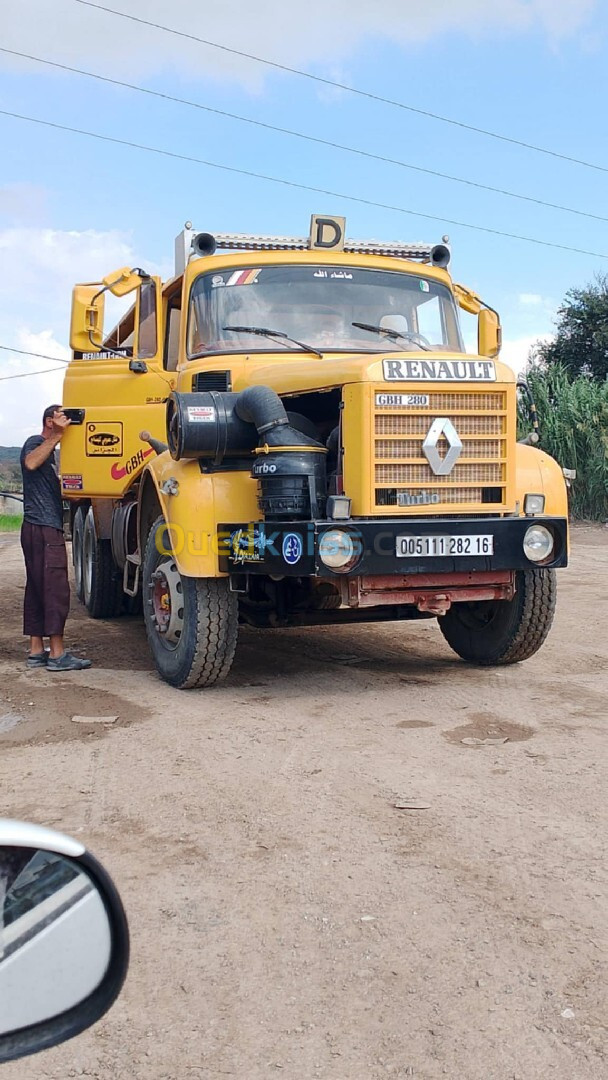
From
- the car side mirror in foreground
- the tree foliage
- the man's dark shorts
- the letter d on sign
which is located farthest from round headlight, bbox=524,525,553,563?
the tree foliage

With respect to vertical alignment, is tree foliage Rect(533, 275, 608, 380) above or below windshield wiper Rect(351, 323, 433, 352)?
above

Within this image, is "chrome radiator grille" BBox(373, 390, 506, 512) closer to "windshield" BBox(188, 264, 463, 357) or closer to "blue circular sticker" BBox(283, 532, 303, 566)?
"blue circular sticker" BBox(283, 532, 303, 566)

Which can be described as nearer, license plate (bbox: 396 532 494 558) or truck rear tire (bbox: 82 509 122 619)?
license plate (bbox: 396 532 494 558)

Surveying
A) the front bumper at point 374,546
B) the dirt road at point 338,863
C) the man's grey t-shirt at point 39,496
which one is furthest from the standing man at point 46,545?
the front bumper at point 374,546

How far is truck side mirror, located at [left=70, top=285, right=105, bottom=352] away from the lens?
7613 millimetres

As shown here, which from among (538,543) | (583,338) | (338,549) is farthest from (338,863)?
(583,338)

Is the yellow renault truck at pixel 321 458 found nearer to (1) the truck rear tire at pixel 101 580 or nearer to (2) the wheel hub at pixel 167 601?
(2) the wheel hub at pixel 167 601

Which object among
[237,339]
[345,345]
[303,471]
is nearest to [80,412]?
[237,339]

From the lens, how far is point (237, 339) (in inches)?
272

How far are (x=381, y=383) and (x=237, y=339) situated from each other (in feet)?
4.89

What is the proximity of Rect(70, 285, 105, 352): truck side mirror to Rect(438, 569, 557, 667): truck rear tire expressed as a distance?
10.7 ft

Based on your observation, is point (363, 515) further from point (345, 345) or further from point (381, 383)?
point (345, 345)

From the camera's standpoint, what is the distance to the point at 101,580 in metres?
9.85

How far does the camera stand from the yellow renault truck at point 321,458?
5820mm
